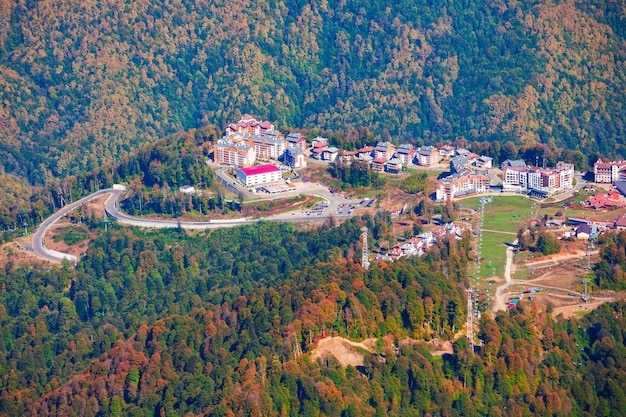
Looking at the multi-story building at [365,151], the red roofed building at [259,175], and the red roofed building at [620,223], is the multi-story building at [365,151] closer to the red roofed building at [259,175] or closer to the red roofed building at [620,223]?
the red roofed building at [259,175]

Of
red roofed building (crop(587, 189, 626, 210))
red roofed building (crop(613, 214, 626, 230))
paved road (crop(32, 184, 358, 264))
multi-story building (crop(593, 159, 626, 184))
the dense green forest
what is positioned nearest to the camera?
the dense green forest

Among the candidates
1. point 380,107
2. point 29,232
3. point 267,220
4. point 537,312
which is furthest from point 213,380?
point 380,107

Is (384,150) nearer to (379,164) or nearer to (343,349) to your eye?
(379,164)

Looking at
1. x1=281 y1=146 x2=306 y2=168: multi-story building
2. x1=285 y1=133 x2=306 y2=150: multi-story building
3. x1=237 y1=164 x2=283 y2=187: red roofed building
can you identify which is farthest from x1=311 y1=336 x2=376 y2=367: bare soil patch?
x1=285 y1=133 x2=306 y2=150: multi-story building

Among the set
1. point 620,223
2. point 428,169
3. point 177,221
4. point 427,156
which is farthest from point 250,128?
point 620,223

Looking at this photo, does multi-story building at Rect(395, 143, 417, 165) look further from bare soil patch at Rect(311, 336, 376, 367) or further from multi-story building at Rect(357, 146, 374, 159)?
bare soil patch at Rect(311, 336, 376, 367)

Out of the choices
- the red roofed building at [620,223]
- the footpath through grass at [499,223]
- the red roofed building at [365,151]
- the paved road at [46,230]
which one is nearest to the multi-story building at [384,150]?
the red roofed building at [365,151]
